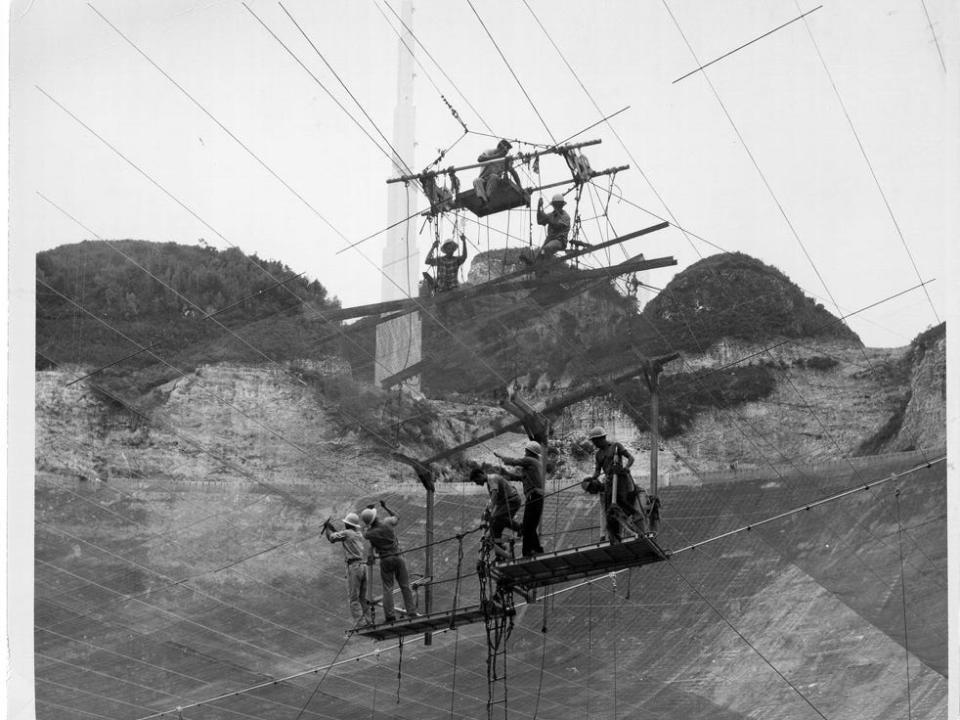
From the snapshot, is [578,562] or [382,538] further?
[382,538]

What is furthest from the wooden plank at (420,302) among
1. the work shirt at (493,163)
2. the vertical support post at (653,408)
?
the vertical support post at (653,408)

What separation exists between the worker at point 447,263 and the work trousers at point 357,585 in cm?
397

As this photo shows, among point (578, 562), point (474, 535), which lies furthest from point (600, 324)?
point (578, 562)

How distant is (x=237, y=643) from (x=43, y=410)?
9.76 feet

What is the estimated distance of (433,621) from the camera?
1572 cm

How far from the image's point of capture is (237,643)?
19.0 m

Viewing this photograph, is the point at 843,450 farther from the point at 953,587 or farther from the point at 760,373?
the point at 953,587

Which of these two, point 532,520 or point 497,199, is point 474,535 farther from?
point 532,520

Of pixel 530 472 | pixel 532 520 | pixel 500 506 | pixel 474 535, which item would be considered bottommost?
pixel 474 535

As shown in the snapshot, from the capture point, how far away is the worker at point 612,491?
14.5 metres

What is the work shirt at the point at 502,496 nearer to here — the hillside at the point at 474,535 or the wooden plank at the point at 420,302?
the hillside at the point at 474,535

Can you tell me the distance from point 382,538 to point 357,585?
51cm

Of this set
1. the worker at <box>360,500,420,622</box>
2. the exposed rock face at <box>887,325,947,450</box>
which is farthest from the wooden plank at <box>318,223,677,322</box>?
the exposed rock face at <box>887,325,947,450</box>

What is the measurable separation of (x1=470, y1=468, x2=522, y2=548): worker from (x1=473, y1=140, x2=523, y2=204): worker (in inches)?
163
